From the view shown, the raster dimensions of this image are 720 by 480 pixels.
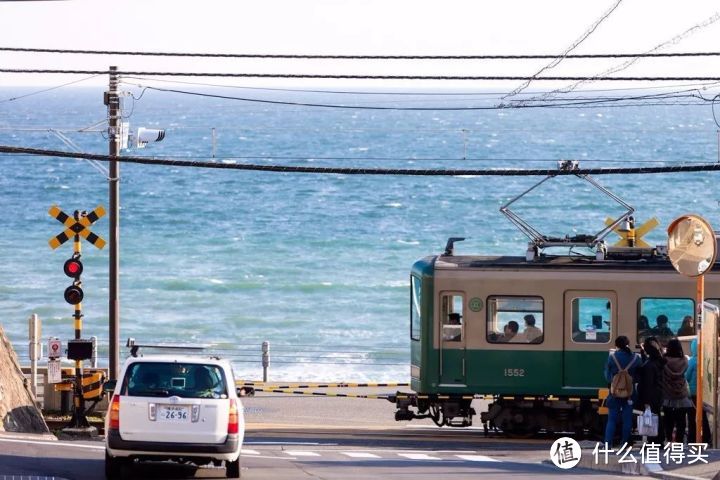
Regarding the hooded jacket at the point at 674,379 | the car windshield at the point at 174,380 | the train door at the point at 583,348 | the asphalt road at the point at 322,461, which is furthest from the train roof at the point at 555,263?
the car windshield at the point at 174,380

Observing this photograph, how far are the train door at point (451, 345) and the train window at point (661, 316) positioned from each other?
272cm

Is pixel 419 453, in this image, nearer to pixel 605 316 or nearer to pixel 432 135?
pixel 605 316

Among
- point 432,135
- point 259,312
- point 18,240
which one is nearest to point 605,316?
point 259,312

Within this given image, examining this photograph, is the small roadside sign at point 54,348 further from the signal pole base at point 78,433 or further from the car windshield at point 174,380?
the car windshield at point 174,380

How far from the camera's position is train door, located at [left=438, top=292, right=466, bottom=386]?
69.1 feet

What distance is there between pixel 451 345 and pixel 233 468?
7073 mm

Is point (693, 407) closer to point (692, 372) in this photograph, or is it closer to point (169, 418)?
point (692, 372)

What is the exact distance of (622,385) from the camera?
16594 millimetres

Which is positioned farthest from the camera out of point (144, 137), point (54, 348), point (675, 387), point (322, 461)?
point (144, 137)

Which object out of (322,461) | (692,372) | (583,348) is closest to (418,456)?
(322,461)

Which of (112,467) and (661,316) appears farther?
(661,316)

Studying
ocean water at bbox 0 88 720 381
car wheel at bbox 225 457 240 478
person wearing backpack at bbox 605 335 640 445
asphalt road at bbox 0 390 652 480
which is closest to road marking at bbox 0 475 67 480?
asphalt road at bbox 0 390 652 480

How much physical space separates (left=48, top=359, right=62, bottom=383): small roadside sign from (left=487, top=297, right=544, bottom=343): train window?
264 inches

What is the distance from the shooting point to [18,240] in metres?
62.3
